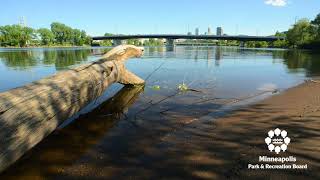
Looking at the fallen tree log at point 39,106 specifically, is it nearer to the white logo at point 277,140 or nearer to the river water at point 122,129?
the river water at point 122,129

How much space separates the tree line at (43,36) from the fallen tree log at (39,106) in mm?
120225

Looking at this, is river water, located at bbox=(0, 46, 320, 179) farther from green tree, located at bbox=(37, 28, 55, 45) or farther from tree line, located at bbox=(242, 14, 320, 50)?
green tree, located at bbox=(37, 28, 55, 45)

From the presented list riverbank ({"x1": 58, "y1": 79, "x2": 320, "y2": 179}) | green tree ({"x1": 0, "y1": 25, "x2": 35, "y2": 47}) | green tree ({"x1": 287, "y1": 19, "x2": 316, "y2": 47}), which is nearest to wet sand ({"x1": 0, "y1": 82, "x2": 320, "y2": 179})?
riverbank ({"x1": 58, "y1": 79, "x2": 320, "y2": 179})

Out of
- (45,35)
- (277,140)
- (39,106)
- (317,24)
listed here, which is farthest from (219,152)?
→ (45,35)

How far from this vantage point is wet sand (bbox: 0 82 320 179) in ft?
13.1

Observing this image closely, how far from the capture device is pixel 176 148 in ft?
15.9

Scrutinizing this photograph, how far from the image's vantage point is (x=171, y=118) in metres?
6.67

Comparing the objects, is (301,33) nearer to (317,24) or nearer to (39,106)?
(317,24)

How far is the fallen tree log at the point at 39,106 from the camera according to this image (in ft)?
12.4

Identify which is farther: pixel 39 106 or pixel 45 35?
pixel 45 35

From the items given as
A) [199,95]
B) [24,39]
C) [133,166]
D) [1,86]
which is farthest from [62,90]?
[24,39]

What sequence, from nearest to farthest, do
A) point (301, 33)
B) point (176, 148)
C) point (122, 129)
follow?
point (176, 148) → point (122, 129) → point (301, 33)

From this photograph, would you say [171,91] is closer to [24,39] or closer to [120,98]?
[120,98]

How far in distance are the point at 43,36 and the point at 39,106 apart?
14036 centimetres
